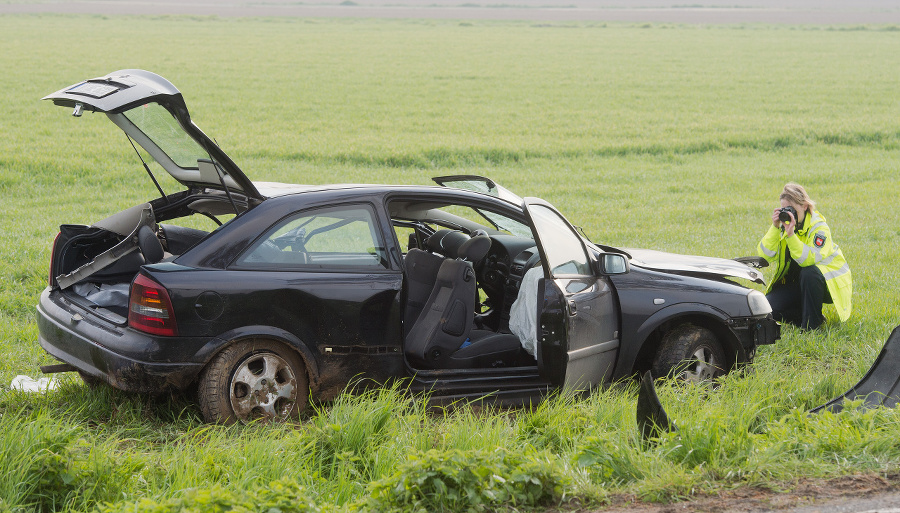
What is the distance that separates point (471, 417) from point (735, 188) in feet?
43.7

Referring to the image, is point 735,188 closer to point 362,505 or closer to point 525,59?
point 362,505

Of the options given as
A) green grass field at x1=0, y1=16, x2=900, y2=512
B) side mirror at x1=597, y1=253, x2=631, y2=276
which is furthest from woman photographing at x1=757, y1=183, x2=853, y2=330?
side mirror at x1=597, y1=253, x2=631, y2=276

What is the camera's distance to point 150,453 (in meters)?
4.62

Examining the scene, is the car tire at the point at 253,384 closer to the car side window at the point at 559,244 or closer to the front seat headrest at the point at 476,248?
the front seat headrest at the point at 476,248

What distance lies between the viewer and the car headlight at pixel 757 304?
20.4 ft

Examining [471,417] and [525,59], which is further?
[525,59]

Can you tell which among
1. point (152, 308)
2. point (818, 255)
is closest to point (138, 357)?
point (152, 308)

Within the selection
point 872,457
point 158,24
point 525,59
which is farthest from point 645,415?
point 158,24

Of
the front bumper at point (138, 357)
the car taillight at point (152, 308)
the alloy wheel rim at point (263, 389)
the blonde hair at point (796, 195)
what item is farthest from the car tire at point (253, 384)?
the blonde hair at point (796, 195)

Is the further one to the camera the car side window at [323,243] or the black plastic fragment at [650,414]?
the car side window at [323,243]

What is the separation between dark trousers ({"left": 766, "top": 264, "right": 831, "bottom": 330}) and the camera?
7.99 meters

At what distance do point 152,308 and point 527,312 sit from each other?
2276 millimetres

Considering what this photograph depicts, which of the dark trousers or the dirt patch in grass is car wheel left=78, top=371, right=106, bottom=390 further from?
the dark trousers

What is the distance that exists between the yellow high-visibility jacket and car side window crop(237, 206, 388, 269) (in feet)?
14.2
